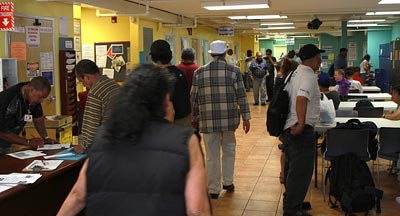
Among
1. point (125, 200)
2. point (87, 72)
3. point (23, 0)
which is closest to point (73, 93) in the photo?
point (23, 0)

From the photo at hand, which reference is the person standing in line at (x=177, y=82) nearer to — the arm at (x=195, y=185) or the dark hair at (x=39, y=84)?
the dark hair at (x=39, y=84)

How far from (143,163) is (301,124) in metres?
2.44

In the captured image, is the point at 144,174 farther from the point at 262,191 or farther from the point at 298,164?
the point at 262,191

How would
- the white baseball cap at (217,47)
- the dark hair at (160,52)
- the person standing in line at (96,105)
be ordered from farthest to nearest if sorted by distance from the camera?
1. the white baseball cap at (217,47)
2. the dark hair at (160,52)
3. the person standing in line at (96,105)

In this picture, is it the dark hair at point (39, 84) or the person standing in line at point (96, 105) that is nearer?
the person standing in line at point (96, 105)

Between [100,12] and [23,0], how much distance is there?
3.39m

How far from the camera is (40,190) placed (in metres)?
3.34

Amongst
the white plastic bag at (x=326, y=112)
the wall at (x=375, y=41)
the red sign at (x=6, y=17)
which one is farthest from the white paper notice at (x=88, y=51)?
the wall at (x=375, y=41)

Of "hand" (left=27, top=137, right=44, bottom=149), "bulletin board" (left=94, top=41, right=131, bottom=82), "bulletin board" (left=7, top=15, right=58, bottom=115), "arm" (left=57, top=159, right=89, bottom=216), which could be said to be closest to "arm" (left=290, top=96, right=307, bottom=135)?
"hand" (left=27, top=137, right=44, bottom=149)

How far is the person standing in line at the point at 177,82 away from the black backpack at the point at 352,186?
1.51m

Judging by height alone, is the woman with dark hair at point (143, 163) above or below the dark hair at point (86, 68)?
below

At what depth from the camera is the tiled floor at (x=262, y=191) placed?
4.54 meters

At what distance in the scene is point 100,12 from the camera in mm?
9031

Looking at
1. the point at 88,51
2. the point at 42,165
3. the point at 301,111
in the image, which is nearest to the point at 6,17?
the point at 42,165
